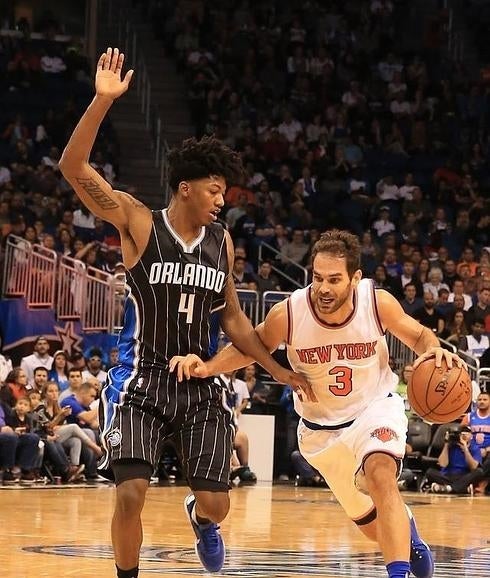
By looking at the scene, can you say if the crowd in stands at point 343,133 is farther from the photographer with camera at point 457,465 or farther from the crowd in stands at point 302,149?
the photographer with camera at point 457,465

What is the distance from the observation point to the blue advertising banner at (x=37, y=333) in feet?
61.6

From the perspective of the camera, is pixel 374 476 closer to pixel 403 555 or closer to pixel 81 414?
pixel 403 555

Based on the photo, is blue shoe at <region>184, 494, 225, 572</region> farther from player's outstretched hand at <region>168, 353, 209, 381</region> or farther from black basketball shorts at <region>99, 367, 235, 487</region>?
player's outstretched hand at <region>168, 353, 209, 381</region>

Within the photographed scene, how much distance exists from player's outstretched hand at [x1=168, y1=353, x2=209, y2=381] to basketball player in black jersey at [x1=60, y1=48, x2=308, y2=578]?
14cm

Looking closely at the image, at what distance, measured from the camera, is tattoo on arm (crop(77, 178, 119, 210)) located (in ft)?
21.5

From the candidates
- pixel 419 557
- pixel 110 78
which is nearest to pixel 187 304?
pixel 110 78

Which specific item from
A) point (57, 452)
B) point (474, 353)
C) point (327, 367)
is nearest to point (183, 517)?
point (57, 452)

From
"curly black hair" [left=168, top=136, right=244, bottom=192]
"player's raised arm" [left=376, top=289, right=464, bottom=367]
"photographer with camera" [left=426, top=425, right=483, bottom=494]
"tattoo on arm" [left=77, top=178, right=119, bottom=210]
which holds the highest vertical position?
"curly black hair" [left=168, top=136, right=244, bottom=192]

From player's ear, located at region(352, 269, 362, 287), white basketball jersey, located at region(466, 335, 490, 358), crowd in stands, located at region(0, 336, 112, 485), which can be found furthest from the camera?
white basketball jersey, located at region(466, 335, 490, 358)

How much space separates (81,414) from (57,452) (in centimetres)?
67

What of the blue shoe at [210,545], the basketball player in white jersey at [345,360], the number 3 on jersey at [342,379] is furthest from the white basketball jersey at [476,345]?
the number 3 on jersey at [342,379]

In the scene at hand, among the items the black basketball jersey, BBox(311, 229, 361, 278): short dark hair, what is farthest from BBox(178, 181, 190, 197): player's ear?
BBox(311, 229, 361, 278): short dark hair

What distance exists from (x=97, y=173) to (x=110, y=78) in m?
0.46

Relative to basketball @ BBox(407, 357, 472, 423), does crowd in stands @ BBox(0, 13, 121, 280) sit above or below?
above
